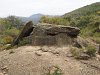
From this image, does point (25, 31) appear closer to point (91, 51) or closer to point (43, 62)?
point (43, 62)

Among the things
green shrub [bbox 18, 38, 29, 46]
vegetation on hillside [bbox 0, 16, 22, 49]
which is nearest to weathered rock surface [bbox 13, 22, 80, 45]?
green shrub [bbox 18, 38, 29, 46]

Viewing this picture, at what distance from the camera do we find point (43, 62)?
1567cm

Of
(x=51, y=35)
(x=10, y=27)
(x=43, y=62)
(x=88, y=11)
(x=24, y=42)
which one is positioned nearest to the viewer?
(x=43, y=62)

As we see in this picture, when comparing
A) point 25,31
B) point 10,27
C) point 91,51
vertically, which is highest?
point 25,31

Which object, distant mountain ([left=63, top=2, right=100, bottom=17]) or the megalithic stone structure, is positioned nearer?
the megalithic stone structure

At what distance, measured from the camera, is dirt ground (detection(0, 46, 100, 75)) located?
1525 centimetres

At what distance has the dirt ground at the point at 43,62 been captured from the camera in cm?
→ 1525

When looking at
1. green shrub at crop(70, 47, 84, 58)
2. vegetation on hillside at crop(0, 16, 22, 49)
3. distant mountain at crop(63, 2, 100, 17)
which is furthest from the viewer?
distant mountain at crop(63, 2, 100, 17)

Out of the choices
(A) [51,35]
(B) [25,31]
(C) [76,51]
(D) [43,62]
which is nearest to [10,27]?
(B) [25,31]

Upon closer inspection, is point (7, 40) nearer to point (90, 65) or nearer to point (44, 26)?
point (44, 26)

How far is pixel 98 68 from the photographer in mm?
15648

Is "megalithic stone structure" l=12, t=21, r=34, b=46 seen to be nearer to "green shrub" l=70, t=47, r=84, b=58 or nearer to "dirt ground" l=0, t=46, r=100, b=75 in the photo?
"dirt ground" l=0, t=46, r=100, b=75

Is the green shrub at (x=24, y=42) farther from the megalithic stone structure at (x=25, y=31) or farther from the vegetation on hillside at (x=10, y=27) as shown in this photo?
the vegetation on hillside at (x=10, y=27)

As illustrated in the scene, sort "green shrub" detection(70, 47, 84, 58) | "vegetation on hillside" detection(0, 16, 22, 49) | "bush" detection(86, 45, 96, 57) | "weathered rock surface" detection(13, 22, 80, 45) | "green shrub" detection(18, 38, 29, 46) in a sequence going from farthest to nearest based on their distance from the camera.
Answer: "vegetation on hillside" detection(0, 16, 22, 49) → "green shrub" detection(18, 38, 29, 46) → "weathered rock surface" detection(13, 22, 80, 45) → "bush" detection(86, 45, 96, 57) → "green shrub" detection(70, 47, 84, 58)
